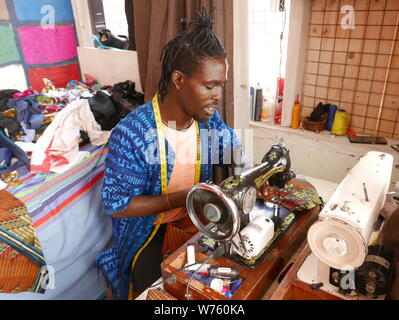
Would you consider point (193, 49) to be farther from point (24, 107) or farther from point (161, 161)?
point (24, 107)

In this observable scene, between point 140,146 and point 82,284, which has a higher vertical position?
point 140,146

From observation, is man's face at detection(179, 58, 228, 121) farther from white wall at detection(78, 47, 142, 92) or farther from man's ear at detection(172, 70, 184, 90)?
white wall at detection(78, 47, 142, 92)

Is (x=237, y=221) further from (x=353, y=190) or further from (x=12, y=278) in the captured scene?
(x=12, y=278)

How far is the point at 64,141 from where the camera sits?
1890mm

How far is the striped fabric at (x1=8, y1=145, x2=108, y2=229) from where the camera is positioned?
157cm

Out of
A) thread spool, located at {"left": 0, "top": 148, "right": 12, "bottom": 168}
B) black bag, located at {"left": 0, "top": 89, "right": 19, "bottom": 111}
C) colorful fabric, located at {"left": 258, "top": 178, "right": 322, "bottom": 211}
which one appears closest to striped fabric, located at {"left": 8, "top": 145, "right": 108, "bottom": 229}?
thread spool, located at {"left": 0, "top": 148, "right": 12, "bottom": 168}

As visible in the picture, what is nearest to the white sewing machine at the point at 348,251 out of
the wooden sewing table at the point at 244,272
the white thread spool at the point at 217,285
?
the wooden sewing table at the point at 244,272

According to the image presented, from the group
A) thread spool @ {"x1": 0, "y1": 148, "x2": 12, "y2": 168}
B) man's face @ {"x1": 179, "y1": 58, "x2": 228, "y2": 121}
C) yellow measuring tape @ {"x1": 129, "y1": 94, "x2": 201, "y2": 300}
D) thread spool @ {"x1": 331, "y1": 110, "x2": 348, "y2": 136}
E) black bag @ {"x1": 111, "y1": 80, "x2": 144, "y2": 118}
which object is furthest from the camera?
black bag @ {"x1": 111, "y1": 80, "x2": 144, "y2": 118}

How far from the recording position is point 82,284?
5.89ft

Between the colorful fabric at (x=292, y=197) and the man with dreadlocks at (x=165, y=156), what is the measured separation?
32 cm

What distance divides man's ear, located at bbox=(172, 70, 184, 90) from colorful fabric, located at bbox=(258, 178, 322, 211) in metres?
0.50

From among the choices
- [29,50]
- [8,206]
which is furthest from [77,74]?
[8,206]

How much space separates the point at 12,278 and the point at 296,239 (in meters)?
1.18

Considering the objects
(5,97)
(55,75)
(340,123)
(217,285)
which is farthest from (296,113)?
(55,75)
